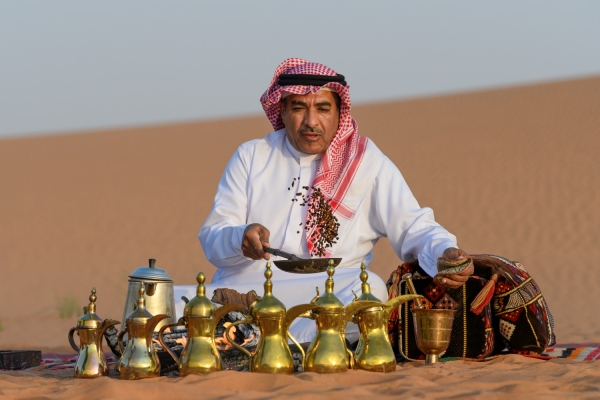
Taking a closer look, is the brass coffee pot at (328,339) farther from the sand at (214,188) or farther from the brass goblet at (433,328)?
the sand at (214,188)

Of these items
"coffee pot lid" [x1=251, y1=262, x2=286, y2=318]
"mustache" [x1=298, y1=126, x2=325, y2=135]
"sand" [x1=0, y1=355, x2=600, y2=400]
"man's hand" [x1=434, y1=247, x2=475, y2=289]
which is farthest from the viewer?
"mustache" [x1=298, y1=126, x2=325, y2=135]

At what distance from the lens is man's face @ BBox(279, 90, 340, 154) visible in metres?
5.77

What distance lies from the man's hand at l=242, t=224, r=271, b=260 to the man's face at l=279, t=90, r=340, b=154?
0.96 metres

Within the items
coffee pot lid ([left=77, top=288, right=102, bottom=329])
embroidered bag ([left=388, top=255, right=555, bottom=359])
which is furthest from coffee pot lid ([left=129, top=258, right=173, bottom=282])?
embroidered bag ([left=388, top=255, right=555, bottom=359])

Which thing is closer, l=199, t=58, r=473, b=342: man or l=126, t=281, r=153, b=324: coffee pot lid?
l=126, t=281, r=153, b=324: coffee pot lid

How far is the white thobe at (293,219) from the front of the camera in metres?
5.31

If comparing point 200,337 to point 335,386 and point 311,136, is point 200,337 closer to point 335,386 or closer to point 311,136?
point 335,386

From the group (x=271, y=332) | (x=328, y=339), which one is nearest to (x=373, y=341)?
(x=328, y=339)

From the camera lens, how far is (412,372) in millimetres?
4113

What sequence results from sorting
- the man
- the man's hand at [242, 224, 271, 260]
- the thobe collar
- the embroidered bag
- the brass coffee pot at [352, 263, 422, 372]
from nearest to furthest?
1. the brass coffee pot at [352, 263, 422, 372]
2. the man's hand at [242, 224, 271, 260]
3. the embroidered bag
4. the man
5. the thobe collar

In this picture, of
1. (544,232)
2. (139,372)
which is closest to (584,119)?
(544,232)

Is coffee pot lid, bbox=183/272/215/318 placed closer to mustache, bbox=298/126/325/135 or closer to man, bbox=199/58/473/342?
man, bbox=199/58/473/342

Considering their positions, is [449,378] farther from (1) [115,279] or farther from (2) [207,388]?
(1) [115,279]

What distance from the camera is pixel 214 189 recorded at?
29828 millimetres
